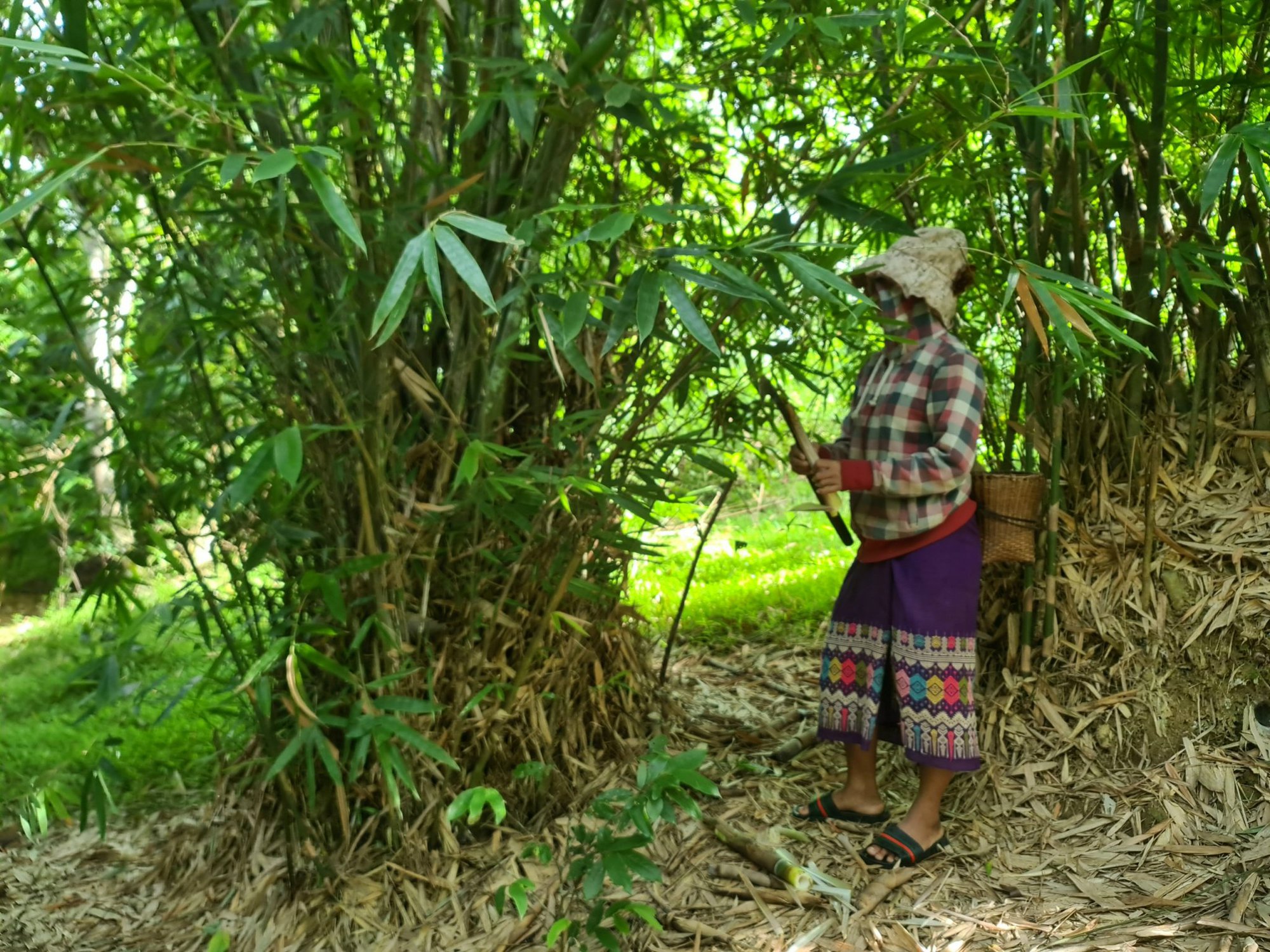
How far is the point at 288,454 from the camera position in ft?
4.19

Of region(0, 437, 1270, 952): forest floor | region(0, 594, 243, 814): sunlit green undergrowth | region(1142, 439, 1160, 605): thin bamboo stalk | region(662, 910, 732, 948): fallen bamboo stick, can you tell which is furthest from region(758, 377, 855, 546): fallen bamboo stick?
region(0, 594, 243, 814): sunlit green undergrowth

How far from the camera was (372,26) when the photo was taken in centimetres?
163

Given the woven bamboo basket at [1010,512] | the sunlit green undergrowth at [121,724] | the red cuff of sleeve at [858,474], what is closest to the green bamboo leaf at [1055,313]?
the red cuff of sleeve at [858,474]

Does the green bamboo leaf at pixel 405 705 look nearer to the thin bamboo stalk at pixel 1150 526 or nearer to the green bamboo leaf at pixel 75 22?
the green bamboo leaf at pixel 75 22

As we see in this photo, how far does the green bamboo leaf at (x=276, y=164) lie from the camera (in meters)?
1.07

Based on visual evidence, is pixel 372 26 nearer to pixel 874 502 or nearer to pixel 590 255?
pixel 590 255

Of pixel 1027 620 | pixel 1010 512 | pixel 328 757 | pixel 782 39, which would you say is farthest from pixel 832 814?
pixel 782 39

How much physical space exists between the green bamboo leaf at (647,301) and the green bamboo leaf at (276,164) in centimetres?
43

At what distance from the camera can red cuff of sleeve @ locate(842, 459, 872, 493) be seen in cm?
193

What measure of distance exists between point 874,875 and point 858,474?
79 centimetres

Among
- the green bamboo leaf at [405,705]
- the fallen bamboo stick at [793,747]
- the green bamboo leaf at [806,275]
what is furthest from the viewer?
the fallen bamboo stick at [793,747]

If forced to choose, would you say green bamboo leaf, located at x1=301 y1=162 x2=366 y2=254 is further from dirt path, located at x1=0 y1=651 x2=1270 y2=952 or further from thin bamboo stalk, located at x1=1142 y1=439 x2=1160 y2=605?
thin bamboo stalk, located at x1=1142 y1=439 x2=1160 y2=605

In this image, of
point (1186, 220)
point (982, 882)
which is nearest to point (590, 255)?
point (1186, 220)

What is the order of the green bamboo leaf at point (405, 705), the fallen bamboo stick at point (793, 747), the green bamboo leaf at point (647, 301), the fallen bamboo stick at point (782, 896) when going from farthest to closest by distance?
the fallen bamboo stick at point (793, 747)
the fallen bamboo stick at point (782, 896)
the green bamboo leaf at point (405, 705)
the green bamboo leaf at point (647, 301)
